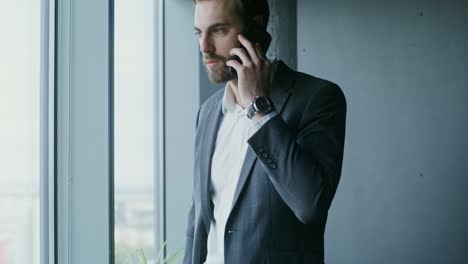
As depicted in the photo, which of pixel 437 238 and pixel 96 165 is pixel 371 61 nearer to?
pixel 437 238

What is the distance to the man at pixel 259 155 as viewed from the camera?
1155 millimetres

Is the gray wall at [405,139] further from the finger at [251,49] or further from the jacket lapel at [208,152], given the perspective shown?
the finger at [251,49]

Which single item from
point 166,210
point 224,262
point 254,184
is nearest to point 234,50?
point 254,184

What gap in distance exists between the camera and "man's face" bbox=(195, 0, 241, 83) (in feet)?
4.46

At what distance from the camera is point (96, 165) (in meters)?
2.18

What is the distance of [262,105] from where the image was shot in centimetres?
120

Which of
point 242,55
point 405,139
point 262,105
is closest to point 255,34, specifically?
→ point 242,55

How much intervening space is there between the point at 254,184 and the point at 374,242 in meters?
2.79

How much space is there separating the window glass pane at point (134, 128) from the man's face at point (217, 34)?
3.61 feet
